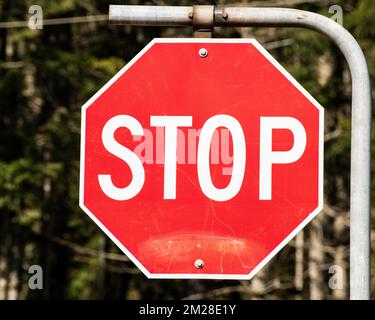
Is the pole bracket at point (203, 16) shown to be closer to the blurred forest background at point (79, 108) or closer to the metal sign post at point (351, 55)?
the metal sign post at point (351, 55)

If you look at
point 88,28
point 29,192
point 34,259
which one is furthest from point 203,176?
point 34,259

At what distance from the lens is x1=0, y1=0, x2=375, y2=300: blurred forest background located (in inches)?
692

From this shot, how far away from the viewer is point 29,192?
18672 millimetres

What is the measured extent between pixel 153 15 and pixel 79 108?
57.2 feet

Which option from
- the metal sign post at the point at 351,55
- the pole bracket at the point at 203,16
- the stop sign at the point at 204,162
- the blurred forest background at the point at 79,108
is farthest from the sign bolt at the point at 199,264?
the blurred forest background at the point at 79,108

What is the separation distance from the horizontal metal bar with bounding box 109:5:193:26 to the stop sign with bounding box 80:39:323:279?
8 centimetres

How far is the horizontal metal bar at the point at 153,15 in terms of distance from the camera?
275 centimetres

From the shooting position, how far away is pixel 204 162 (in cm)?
267

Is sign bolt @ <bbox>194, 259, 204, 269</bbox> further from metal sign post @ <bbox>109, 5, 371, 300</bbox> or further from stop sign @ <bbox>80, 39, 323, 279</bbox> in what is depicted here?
metal sign post @ <bbox>109, 5, 371, 300</bbox>

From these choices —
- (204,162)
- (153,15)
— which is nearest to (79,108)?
(153,15)

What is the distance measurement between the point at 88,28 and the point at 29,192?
5678 mm

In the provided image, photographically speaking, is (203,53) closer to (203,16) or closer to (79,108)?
(203,16)

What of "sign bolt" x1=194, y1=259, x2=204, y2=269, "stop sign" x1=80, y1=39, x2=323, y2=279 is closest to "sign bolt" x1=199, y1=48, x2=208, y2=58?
"stop sign" x1=80, y1=39, x2=323, y2=279

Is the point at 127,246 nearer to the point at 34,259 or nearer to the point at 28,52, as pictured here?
the point at 28,52
